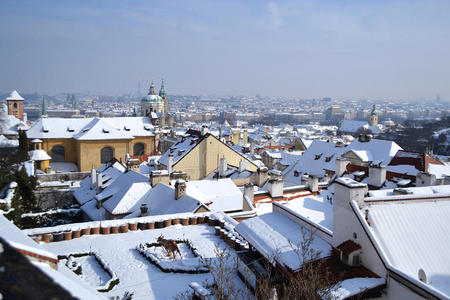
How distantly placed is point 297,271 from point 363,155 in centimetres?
3244

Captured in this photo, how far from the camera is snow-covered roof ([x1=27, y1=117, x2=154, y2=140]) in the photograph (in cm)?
5056

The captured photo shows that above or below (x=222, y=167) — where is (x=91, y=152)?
below

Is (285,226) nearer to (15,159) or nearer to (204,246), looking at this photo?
(204,246)

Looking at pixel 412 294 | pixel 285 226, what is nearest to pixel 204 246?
pixel 285 226

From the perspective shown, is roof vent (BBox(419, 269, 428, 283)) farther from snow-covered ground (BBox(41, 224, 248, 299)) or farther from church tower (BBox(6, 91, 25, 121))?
church tower (BBox(6, 91, 25, 121))

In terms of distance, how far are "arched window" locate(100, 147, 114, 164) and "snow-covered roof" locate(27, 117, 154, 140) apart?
169 cm

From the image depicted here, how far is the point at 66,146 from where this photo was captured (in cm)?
5156

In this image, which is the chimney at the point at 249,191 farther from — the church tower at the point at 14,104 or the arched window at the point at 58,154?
the church tower at the point at 14,104

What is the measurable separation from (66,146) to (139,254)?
42380mm

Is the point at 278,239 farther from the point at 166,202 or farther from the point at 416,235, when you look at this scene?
the point at 166,202

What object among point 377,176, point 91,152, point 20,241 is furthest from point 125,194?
point 91,152

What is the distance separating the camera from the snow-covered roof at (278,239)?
10.0m

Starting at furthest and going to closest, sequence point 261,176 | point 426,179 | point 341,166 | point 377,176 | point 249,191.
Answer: point 341,166 → point 261,176 → point 377,176 → point 426,179 → point 249,191

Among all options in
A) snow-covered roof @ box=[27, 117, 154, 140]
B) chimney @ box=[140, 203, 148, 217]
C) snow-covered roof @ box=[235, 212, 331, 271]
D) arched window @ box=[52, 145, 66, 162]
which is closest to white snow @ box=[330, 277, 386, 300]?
snow-covered roof @ box=[235, 212, 331, 271]
